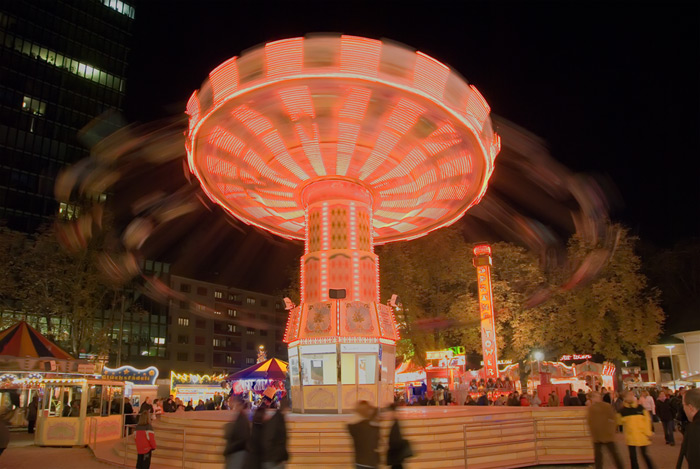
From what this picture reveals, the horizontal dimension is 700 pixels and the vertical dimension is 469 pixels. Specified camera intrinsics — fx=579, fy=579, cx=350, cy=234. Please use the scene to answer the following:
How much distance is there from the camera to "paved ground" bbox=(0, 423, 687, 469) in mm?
13773

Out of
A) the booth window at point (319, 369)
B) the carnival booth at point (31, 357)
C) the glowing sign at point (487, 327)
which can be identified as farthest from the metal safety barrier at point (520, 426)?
the glowing sign at point (487, 327)

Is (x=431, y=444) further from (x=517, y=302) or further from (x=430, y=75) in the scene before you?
(x=517, y=302)

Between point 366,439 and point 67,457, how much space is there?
1275 centimetres

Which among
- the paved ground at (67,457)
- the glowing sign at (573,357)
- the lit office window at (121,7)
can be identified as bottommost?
the paved ground at (67,457)

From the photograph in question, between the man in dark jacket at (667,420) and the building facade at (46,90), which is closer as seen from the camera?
the man in dark jacket at (667,420)

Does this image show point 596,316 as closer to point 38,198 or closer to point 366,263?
point 366,263

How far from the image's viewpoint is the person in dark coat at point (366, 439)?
713 centimetres

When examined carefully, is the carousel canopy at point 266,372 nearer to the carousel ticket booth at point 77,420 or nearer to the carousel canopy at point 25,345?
the carousel ticket booth at point 77,420

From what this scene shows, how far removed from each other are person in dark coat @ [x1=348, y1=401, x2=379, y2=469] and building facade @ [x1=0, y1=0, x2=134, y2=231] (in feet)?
190

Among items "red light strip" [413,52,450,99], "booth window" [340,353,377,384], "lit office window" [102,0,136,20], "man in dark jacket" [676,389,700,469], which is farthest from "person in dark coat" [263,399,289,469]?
"lit office window" [102,0,136,20]

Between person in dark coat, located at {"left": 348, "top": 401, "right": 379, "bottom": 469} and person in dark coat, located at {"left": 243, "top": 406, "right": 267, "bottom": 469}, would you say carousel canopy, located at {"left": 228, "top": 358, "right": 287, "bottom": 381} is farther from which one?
person in dark coat, located at {"left": 348, "top": 401, "right": 379, "bottom": 469}

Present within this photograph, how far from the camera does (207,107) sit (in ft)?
54.2

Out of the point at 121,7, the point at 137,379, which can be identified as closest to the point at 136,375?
the point at 137,379

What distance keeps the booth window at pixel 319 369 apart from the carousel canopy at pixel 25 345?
822 centimetres
